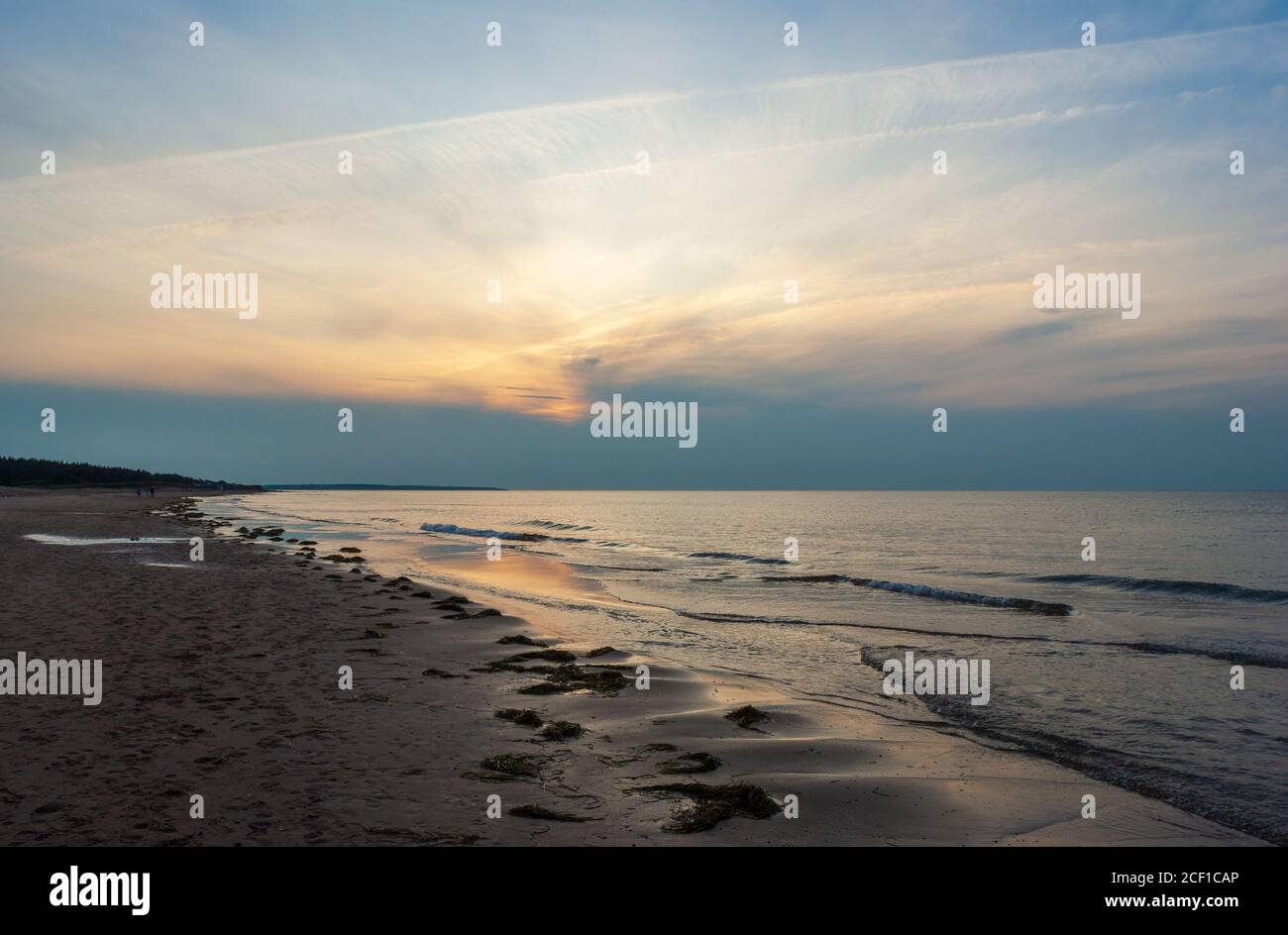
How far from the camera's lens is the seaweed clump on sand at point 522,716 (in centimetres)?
1017

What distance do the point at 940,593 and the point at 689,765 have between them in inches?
897

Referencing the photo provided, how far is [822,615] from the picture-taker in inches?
908

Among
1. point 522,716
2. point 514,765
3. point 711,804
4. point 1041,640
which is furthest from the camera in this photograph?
point 1041,640

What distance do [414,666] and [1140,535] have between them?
64.5 m

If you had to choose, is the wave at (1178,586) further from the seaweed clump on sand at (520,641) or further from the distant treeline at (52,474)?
the distant treeline at (52,474)

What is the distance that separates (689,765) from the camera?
28.4ft

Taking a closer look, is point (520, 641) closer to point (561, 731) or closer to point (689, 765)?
point (561, 731)

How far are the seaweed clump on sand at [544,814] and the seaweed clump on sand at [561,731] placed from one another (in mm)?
2539

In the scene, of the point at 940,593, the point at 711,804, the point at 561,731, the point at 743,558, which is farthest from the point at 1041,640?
the point at 743,558

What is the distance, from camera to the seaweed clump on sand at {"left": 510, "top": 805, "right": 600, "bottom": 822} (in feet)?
22.4

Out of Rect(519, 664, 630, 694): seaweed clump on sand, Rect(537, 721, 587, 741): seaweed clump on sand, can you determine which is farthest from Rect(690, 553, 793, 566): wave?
Rect(537, 721, 587, 741): seaweed clump on sand

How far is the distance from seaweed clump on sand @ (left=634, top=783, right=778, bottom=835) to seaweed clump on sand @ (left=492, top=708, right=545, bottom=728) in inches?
108

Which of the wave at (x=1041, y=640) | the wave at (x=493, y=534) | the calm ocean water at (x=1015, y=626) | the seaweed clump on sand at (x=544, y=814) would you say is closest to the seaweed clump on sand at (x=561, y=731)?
the seaweed clump on sand at (x=544, y=814)

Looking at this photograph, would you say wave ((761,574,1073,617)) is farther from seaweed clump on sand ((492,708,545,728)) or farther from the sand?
seaweed clump on sand ((492,708,545,728))
